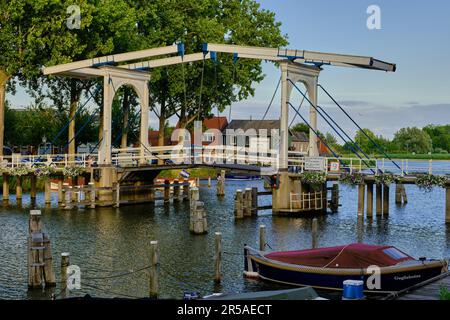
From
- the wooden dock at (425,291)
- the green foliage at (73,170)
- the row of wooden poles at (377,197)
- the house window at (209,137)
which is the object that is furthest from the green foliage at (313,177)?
the house window at (209,137)

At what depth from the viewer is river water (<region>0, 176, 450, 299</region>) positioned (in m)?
23.1

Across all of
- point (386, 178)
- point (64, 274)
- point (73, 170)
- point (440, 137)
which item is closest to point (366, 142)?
point (440, 137)

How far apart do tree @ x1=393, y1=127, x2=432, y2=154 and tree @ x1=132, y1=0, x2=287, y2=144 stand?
96832 mm

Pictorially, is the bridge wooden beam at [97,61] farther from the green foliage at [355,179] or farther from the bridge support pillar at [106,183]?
the green foliage at [355,179]

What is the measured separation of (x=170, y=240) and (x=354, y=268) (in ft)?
41.4

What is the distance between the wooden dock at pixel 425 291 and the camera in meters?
16.5

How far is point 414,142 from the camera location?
529 feet

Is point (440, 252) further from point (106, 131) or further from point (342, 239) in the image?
point (106, 131)

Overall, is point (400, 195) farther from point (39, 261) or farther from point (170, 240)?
point (39, 261)

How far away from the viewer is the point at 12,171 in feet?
158

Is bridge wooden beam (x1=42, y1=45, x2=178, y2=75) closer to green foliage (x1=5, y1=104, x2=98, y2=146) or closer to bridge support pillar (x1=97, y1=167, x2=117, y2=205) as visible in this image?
bridge support pillar (x1=97, y1=167, x2=117, y2=205)

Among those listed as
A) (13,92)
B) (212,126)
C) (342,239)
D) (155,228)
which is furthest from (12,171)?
(212,126)

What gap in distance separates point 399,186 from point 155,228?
75.5 feet

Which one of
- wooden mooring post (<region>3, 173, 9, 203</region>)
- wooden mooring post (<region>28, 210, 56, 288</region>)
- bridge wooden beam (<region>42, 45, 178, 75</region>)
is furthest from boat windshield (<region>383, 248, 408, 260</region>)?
wooden mooring post (<region>3, 173, 9, 203</region>)
